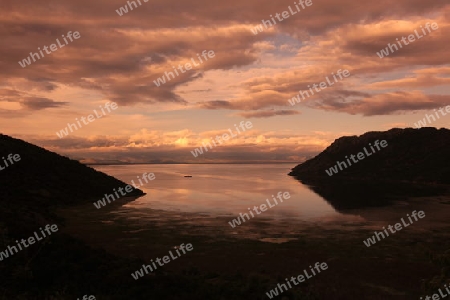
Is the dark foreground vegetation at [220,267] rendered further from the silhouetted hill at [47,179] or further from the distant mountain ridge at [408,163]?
the distant mountain ridge at [408,163]

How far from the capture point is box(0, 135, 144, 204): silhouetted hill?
183ft

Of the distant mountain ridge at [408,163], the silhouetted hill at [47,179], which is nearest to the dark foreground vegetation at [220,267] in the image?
the silhouetted hill at [47,179]

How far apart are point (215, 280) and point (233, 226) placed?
62.6 feet

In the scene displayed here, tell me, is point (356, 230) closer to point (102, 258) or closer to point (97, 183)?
point (102, 258)

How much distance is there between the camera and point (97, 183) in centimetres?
7612

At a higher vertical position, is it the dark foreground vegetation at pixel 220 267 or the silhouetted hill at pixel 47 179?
the silhouetted hill at pixel 47 179

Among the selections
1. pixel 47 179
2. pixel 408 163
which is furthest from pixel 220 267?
pixel 408 163

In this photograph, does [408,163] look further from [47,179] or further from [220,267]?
[220,267]

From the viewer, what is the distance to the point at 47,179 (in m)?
64.6

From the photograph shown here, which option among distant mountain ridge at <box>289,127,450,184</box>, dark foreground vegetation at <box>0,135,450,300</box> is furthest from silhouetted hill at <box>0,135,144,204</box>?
distant mountain ridge at <box>289,127,450,184</box>

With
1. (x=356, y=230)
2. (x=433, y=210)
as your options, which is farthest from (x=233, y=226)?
(x=433, y=210)

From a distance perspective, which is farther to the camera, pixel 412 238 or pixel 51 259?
pixel 412 238

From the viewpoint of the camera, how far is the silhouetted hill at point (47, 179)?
2194 inches

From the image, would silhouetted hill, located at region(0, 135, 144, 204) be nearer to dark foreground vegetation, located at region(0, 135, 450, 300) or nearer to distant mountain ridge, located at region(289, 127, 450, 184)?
dark foreground vegetation, located at region(0, 135, 450, 300)
